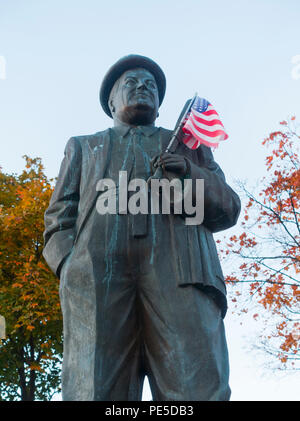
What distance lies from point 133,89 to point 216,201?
1417 mm

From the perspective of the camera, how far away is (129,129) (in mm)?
4684

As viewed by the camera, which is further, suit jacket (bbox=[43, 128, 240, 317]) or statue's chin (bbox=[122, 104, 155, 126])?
statue's chin (bbox=[122, 104, 155, 126])

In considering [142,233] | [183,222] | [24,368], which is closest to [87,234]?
[142,233]

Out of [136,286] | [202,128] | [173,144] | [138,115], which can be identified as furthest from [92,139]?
[136,286]

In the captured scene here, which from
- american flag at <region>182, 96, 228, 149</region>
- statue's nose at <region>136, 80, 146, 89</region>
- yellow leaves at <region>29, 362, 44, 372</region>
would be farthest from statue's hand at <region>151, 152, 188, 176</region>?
yellow leaves at <region>29, 362, 44, 372</region>

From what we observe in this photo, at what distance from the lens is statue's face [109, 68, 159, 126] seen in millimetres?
4762

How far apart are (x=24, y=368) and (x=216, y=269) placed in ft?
32.4

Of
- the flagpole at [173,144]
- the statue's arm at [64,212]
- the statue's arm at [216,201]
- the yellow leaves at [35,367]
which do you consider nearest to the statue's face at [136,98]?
the flagpole at [173,144]

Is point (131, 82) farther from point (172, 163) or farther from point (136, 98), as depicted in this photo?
point (172, 163)

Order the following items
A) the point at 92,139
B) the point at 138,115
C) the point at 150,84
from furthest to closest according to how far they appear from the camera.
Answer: the point at 150,84, the point at 138,115, the point at 92,139

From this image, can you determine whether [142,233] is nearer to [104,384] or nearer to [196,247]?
[196,247]

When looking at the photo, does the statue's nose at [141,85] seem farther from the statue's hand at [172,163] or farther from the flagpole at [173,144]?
the statue's hand at [172,163]

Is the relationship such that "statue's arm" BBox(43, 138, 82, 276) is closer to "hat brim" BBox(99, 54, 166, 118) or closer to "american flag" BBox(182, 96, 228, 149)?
"hat brim" BBox(99, 54, 166, 118)

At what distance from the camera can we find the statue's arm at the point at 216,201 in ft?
13.6
